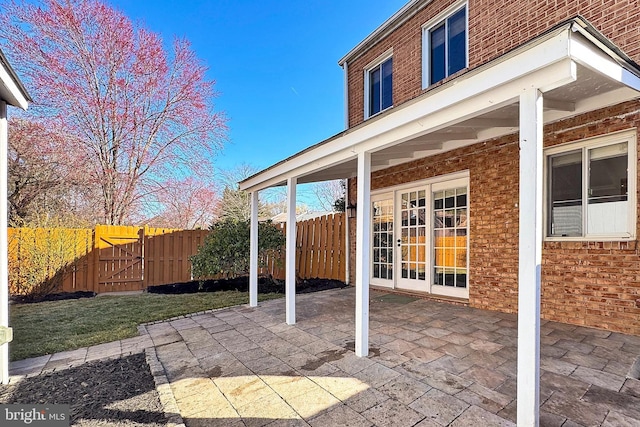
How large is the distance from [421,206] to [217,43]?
10519 mm

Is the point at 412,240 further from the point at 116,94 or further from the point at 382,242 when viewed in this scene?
the point at 116,94

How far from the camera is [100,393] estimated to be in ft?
8.71

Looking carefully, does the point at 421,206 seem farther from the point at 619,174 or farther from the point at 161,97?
the point at 161,97

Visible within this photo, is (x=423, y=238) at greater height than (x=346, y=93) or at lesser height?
lesser

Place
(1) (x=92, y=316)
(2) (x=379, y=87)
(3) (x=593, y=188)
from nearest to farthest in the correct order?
(3) (x=593, y=188) < (1) (x=92, y=316) < (2) (x=379, y=87)

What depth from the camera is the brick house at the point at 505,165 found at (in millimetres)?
2053

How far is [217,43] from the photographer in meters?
12.0

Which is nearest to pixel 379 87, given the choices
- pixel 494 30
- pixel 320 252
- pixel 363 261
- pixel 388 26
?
pixel 388 26

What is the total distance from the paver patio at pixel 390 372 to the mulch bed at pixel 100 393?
7.2 inches

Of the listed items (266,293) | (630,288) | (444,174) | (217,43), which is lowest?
(266,293)

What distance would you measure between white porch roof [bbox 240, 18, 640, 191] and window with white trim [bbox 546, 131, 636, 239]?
20.7 inches

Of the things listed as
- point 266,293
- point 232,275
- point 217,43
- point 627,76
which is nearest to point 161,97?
point 217,43

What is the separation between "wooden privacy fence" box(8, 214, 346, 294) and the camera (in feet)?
22.0

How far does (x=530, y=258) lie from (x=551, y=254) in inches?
116
